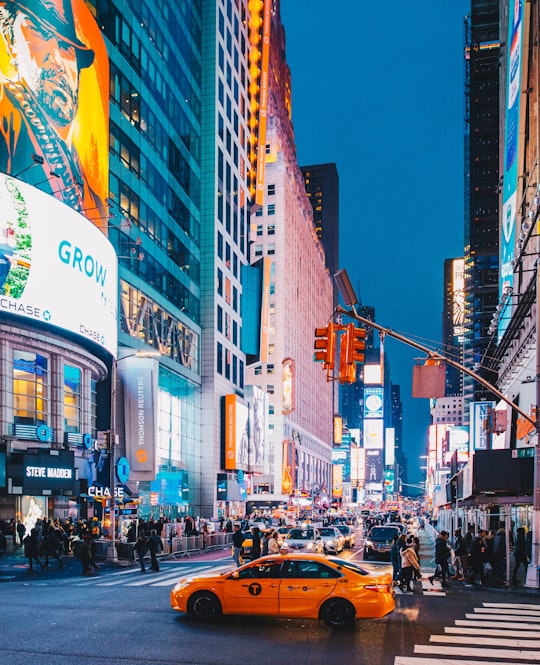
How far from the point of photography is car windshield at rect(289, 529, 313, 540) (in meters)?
35.7

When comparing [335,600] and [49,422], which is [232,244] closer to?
[49,422]

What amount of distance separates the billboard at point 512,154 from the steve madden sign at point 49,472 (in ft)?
81.9

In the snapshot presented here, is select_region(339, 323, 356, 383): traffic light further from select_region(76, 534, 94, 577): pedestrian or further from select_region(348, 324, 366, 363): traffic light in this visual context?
select_region(76, 534, 94, 577): pedestrian

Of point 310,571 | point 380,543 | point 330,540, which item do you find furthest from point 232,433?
point 310,571

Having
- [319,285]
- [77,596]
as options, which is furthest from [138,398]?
[319,285]

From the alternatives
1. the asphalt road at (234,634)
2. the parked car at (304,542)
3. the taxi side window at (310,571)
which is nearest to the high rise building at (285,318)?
the parked car at (304,542)

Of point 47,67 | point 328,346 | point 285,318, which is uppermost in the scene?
point 47,67

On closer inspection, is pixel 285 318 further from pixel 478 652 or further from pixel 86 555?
pixel 478 652

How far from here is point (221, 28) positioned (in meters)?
81.3

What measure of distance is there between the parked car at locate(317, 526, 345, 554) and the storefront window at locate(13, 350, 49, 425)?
614 inches

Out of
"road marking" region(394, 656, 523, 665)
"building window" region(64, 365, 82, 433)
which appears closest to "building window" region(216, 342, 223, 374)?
"building window" region(64, 365, 82, 433)

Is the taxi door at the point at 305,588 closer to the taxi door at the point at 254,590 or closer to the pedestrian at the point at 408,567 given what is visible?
the taxi door at the point at 254,590

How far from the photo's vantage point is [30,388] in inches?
1531

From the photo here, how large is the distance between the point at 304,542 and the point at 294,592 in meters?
18.7
